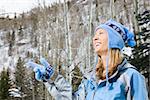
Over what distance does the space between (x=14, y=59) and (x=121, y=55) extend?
2510 inches

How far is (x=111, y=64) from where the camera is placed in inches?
102

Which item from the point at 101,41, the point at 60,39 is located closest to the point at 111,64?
the point at 101,41

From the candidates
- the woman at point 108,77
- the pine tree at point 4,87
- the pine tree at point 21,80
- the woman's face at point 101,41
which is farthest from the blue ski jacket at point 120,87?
the pine tree at point 21,80

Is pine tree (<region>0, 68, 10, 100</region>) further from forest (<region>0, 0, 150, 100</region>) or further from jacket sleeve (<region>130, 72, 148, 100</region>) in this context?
jacket sleeve (<region>130, 72, 148, 100</region>)

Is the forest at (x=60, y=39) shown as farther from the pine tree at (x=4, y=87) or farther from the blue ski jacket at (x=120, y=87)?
the blue ski jacket at (x=120, y=87)

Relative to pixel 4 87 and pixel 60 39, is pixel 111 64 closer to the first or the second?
pixel 4 87

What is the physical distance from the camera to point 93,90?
2.67 m

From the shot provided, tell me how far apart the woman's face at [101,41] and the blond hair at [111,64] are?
1.9 inches

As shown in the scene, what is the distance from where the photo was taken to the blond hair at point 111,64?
2.58 m

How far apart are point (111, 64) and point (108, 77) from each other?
0.25ft

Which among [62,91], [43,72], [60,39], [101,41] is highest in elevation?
[101,41]

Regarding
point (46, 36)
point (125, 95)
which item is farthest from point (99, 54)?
point (46, 36)

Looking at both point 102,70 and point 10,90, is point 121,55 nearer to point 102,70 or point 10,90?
point 102,70

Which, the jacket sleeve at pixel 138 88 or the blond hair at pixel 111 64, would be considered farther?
the blond hair at pixel 111 64
